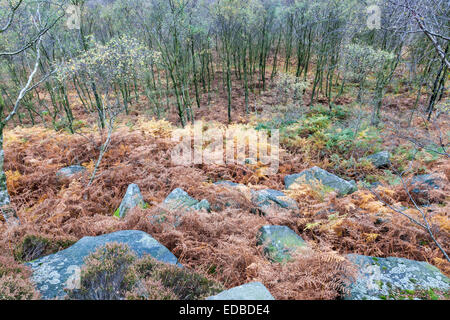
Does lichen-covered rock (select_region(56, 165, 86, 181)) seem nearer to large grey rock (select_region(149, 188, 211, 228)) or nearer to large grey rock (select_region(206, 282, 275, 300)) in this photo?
large grey rock (select_region(149, 188, 211, 228))

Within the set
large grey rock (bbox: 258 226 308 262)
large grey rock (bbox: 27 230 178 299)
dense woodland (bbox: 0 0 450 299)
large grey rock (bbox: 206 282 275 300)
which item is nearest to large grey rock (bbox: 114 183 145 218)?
dense woodland (bbox: 0 0 450 299)

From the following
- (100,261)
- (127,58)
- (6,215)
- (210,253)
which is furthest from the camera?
(127,58)

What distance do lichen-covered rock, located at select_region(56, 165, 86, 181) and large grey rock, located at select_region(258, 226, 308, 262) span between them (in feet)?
16.4

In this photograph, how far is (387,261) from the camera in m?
3.14

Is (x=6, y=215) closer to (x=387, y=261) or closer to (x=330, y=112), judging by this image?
(x=387, y=261)

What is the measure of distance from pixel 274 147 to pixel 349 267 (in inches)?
192

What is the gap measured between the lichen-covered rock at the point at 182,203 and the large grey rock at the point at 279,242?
56.1 inches

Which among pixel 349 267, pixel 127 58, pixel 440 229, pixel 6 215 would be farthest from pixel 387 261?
pixel 127 58

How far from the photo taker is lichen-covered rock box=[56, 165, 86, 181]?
18.7ft

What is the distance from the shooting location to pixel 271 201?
4.94 meters

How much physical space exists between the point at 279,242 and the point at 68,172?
5.59m

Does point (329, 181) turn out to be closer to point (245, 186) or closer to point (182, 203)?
point (245, 186)

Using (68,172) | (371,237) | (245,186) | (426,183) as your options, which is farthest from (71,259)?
(426,183)

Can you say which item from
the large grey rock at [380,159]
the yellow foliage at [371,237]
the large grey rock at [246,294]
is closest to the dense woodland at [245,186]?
the yellow foliage at [371,237]
